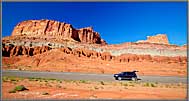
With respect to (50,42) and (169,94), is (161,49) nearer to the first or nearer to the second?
(50,42)

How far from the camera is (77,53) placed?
31875mm

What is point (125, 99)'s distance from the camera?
13.1m

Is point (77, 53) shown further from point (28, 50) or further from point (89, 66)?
point (28, 50)

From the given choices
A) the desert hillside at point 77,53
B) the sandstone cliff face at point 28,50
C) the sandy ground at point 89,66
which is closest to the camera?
the sandy ground at point 89,66

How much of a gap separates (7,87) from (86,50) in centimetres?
1852

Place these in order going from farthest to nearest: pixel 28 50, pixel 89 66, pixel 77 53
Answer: pixel 77 53, pixel 28 50, pixel 89 66

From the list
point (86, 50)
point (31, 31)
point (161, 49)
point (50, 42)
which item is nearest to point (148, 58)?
point (161, 49)

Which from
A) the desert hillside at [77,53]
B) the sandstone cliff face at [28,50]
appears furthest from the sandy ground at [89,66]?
the sandstone cliff face at [28,50]

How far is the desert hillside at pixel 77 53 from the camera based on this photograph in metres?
27.2

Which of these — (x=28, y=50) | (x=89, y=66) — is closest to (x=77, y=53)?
(x=89, y=66)

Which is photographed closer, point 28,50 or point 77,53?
point 28,50

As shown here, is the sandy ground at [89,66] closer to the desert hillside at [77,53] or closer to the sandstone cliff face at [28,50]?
the desert hillside at [77,53]

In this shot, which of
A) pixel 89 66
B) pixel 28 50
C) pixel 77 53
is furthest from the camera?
pixel 77 53

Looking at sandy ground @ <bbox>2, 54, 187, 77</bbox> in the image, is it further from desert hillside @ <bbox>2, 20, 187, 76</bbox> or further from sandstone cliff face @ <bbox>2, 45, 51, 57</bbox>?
sandstone cliff face @ <bbox>2, 45, 51, 57</bbox>
